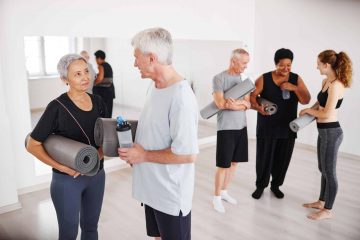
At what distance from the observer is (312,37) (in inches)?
179

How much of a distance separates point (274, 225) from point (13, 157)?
2.36 meters

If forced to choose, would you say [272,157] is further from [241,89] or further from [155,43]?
[155,43]

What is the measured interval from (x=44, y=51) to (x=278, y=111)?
2289mm

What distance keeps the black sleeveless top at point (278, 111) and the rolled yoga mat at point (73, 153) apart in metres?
1.79

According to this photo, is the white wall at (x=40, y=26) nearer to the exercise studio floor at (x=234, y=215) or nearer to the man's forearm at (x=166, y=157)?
the exercise studio floor at (x=234, y=215)

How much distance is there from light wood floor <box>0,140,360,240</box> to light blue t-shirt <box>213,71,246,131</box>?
2.59 feet

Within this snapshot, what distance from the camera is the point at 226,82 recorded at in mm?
2707

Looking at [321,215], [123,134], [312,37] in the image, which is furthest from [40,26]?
[312,37]

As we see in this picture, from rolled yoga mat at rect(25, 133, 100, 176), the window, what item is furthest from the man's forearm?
the window

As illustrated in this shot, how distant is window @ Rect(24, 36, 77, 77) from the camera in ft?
10.1

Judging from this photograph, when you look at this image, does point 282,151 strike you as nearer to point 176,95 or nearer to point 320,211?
point 320,211

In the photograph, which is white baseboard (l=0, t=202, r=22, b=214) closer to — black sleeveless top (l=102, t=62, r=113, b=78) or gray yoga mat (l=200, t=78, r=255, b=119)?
black sleeveless top (l=102, t=62, r=113, b=78)

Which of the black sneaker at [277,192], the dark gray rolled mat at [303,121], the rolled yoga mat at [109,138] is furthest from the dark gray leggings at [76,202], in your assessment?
the black sneaker at [277,192]

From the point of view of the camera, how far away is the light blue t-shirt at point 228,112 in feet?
8.87
